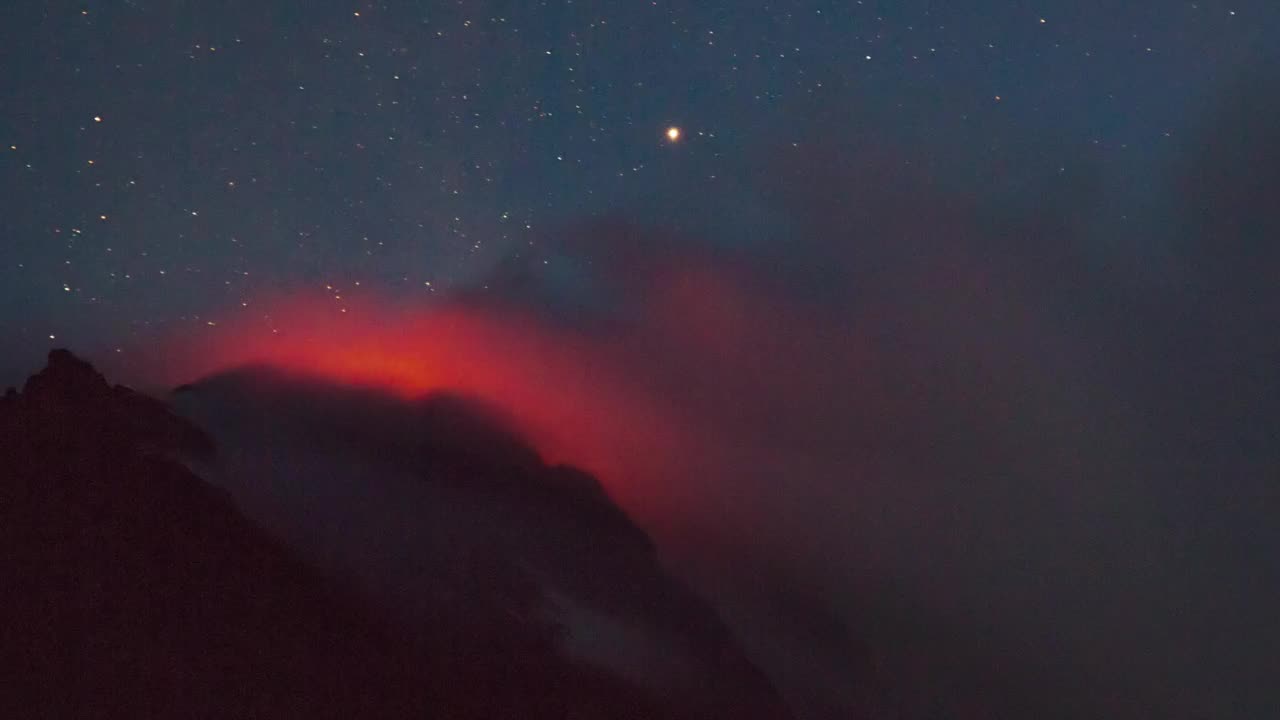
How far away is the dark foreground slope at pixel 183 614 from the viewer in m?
16.0

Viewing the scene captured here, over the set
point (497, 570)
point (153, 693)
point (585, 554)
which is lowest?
point (153, 693)

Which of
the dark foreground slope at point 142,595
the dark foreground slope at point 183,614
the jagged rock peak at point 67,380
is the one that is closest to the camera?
the dark foreground slope at point 142,595

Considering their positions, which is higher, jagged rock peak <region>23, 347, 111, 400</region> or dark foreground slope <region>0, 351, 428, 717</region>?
jagged rock peak <region>23, 347, 111, 400</region>

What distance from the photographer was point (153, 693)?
15.5 metres

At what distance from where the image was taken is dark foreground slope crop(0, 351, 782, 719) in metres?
16.0

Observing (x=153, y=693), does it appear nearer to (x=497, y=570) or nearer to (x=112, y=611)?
(x=112, y=611)

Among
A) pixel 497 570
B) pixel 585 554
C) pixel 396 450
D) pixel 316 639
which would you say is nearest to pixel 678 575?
pixel 585 554

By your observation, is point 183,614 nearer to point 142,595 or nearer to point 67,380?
point 142,595

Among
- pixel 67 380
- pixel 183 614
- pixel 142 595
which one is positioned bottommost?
pixel 142 595

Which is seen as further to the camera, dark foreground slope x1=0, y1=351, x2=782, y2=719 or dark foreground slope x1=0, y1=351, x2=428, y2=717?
dark foreground slope x1=0, y1=351, x2=782, y2=719

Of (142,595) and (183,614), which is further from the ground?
(183,614)

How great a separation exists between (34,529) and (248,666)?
19.6 feet

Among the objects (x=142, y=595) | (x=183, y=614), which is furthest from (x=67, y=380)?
(x=183, y=614)

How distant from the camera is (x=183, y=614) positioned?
18.3 meters
